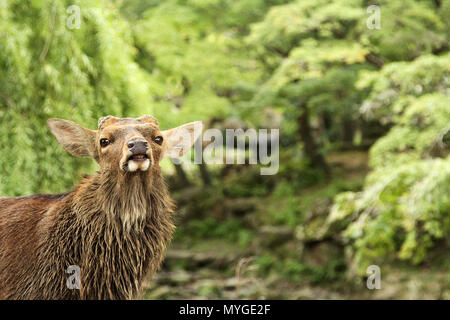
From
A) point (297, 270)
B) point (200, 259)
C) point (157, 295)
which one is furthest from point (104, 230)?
point (200, 259)

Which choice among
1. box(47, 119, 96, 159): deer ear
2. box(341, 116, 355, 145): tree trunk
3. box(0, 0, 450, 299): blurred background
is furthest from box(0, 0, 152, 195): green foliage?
box(341, 116, 355, 145): tree trunk

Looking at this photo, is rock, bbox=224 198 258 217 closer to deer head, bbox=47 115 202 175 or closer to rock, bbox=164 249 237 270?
rock, bbox=164 249 237 270

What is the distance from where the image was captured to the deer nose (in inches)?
77.5

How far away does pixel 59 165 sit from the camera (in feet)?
13.2

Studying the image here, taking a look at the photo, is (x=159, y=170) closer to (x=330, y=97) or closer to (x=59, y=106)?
(x=59, y=106)

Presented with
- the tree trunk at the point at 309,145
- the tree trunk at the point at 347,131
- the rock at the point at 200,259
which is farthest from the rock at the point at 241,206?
the tree trunk at the point at 347,131

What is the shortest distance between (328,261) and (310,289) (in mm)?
795

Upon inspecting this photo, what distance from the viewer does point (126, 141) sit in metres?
2.03

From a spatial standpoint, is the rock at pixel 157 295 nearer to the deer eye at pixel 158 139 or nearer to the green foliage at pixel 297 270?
the deer eye at pixel 158 139

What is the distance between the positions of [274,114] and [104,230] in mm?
17154

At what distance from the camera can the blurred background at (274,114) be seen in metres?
4.32

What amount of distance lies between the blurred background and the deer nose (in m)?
1.16

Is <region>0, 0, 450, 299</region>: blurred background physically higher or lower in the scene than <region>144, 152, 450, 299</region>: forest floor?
higher

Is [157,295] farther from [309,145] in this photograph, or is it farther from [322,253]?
[309,145]
